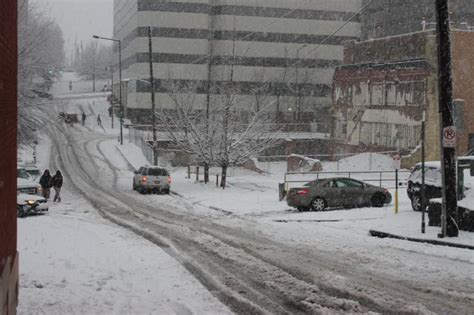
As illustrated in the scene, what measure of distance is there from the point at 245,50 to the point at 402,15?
72.9 ft

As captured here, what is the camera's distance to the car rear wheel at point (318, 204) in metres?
23.2

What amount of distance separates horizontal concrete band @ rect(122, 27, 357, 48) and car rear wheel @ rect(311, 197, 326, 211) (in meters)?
54.2

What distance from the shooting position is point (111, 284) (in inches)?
423

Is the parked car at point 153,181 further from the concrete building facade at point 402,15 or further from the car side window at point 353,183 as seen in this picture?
the concrete building facade at point 402,15

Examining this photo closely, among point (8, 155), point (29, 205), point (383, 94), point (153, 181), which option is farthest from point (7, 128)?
point (383, 94)

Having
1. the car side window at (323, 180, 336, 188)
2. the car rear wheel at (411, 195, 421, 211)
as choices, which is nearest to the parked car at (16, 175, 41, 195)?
the car side window at (323, 180, 336, 188)

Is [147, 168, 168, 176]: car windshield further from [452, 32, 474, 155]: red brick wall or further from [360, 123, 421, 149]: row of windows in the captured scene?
[452, 32, 474, 155]: red brick wall

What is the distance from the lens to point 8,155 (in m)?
7.37

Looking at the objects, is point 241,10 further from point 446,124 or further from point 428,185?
point 446,124

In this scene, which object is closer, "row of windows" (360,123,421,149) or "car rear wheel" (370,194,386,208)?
"car rear wheel" (370,194,386,208)

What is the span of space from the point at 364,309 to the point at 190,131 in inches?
1022

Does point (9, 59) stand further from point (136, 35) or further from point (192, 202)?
point (136, 35)

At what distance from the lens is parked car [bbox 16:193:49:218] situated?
20.7m

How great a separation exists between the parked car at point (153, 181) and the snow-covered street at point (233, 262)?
5.73 meters
